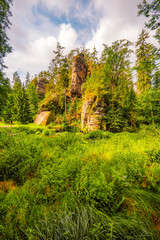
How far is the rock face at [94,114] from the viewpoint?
10664 millimetres

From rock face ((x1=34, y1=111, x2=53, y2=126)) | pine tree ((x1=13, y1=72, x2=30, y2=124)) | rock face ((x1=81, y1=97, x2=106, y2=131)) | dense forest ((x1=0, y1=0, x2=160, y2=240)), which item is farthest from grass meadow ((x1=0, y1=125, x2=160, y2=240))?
pine tree ((x1=13, y1=72, x2=30, y2=124))

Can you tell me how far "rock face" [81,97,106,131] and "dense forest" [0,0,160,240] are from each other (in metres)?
0.12

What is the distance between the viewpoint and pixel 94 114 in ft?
36.6

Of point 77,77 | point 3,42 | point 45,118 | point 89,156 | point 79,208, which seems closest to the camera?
point 79,208

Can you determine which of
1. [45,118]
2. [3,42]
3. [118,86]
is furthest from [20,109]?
[118,86]

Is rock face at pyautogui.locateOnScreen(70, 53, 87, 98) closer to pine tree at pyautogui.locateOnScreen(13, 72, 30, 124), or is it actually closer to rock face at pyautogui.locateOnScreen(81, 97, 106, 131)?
rock face at pyautogui.locateOnScreen(81, 97, 106, 131)

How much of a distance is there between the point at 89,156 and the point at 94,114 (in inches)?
316

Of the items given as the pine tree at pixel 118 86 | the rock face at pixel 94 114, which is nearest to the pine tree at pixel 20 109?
the rock face at pixel 94 114

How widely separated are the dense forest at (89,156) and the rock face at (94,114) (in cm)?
12

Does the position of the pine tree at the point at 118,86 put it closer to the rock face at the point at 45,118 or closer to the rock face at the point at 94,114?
the rock face at the point at 94,114

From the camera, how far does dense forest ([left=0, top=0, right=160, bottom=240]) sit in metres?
1.33

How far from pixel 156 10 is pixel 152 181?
817 centimetres

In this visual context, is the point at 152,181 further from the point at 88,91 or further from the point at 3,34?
the point at 3,34

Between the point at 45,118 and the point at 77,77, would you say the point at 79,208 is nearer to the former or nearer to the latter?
the point at 45,118
